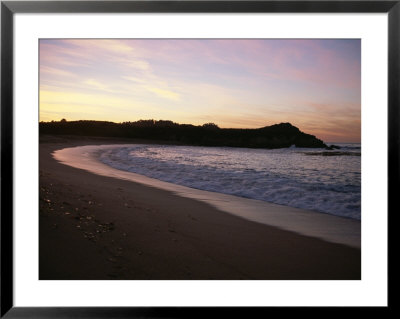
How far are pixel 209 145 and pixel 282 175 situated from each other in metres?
1.40

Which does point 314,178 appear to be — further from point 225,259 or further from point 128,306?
point 128,306

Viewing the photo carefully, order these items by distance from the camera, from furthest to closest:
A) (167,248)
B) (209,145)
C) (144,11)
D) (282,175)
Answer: (282,175) → (209,145) → (167,248) → (144,11)

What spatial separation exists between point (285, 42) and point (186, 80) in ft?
4.32

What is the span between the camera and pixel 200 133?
4285 millimetres

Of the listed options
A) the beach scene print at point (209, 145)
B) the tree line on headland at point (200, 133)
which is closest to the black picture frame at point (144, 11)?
the beach scene print at point (209, 145)

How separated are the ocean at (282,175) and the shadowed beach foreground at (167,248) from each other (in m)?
0.61

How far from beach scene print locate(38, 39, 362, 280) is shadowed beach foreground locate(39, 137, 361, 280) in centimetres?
1

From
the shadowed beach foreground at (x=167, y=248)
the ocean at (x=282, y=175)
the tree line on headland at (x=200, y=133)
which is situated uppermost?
the tree line on headland at (x=200, y=133)

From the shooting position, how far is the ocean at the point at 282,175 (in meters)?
3.13

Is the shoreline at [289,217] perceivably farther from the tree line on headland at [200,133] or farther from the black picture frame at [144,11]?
the tree line on headland at [200,133]

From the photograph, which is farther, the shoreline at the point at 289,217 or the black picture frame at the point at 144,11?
the shoreline at the point at 289,217

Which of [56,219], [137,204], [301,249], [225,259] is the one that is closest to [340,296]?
[301,249]

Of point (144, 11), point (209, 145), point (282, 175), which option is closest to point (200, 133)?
point (209, 145)

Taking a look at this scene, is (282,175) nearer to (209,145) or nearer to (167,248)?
(209,145)
